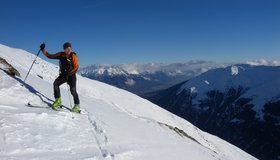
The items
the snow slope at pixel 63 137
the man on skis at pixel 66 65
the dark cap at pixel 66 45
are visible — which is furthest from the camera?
the man on skis at pixel 66 65

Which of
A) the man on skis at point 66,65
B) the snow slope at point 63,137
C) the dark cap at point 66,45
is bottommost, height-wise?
the snow slope at point 63,137

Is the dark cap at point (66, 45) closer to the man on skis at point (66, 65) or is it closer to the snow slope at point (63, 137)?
the man on skis at point (66, 65)

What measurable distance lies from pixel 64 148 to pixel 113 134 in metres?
3.85

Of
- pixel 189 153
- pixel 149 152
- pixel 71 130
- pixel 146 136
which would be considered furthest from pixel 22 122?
pixel 189 153

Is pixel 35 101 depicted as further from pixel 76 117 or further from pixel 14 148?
pixel 14 148

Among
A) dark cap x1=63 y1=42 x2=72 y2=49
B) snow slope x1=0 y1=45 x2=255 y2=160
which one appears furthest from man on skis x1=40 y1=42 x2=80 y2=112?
snow slope x1=0 y1=45 x2=255 y2=160

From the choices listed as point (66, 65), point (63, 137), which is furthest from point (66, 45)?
point (63, 137)

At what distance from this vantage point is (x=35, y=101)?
15.0m

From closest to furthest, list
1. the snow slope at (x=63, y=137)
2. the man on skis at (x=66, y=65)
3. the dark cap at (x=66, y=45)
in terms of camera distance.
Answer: the snow slope at (x=63, y=137), the dark cap at (x=66, y=45), the man on skis at (x=66, y=65)

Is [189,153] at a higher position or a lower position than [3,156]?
lower

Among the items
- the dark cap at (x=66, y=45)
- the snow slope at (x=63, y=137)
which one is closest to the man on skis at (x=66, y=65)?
the dark cap at (x=66, y=45)

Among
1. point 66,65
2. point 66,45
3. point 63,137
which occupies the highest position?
point 66,45

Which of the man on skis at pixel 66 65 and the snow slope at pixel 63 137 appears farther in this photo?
the man on skis at pixel 66 65

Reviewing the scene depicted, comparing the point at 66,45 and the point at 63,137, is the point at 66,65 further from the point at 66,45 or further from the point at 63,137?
the point at 63,137
